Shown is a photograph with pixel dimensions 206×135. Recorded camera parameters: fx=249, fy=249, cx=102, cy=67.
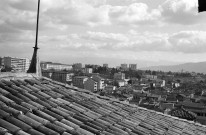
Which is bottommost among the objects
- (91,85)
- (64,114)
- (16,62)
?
(91,85)

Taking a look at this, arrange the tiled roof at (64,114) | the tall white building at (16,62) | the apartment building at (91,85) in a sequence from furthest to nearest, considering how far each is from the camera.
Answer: the tall white building at (16,62) → the apartment building at (91,85) → the tiled roof at (64,114)

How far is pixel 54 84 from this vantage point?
5262 millimetres

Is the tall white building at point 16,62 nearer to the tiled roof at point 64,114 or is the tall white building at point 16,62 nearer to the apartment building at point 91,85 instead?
the apartment building at point 91,85

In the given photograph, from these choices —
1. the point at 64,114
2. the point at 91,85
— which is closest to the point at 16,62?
the point at 91,85

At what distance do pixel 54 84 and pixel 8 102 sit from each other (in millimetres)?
1755

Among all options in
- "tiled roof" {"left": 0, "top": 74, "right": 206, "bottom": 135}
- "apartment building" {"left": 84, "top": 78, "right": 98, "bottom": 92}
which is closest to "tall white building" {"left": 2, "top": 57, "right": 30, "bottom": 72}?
"apartment building" {"left": 84, "top": 78, "right": 98, "bottom": 92}

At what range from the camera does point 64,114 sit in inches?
152

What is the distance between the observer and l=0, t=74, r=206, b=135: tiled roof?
126 inches

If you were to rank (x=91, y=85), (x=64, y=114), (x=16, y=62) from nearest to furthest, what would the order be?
1. (x=64, y=114)
2. (x=91, y=85)
3. (x=16, y=62)

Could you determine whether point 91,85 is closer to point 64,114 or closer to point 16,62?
point 64,114

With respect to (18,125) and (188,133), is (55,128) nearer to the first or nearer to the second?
(18,125)

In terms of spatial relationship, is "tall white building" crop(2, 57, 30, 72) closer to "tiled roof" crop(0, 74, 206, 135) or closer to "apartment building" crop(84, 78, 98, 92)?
"apartment building" crop(84, 78, 98, 92)

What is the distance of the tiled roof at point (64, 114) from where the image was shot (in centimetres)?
321

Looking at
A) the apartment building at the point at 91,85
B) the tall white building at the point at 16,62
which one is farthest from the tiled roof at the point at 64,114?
the tall white building at the point at 16,62
